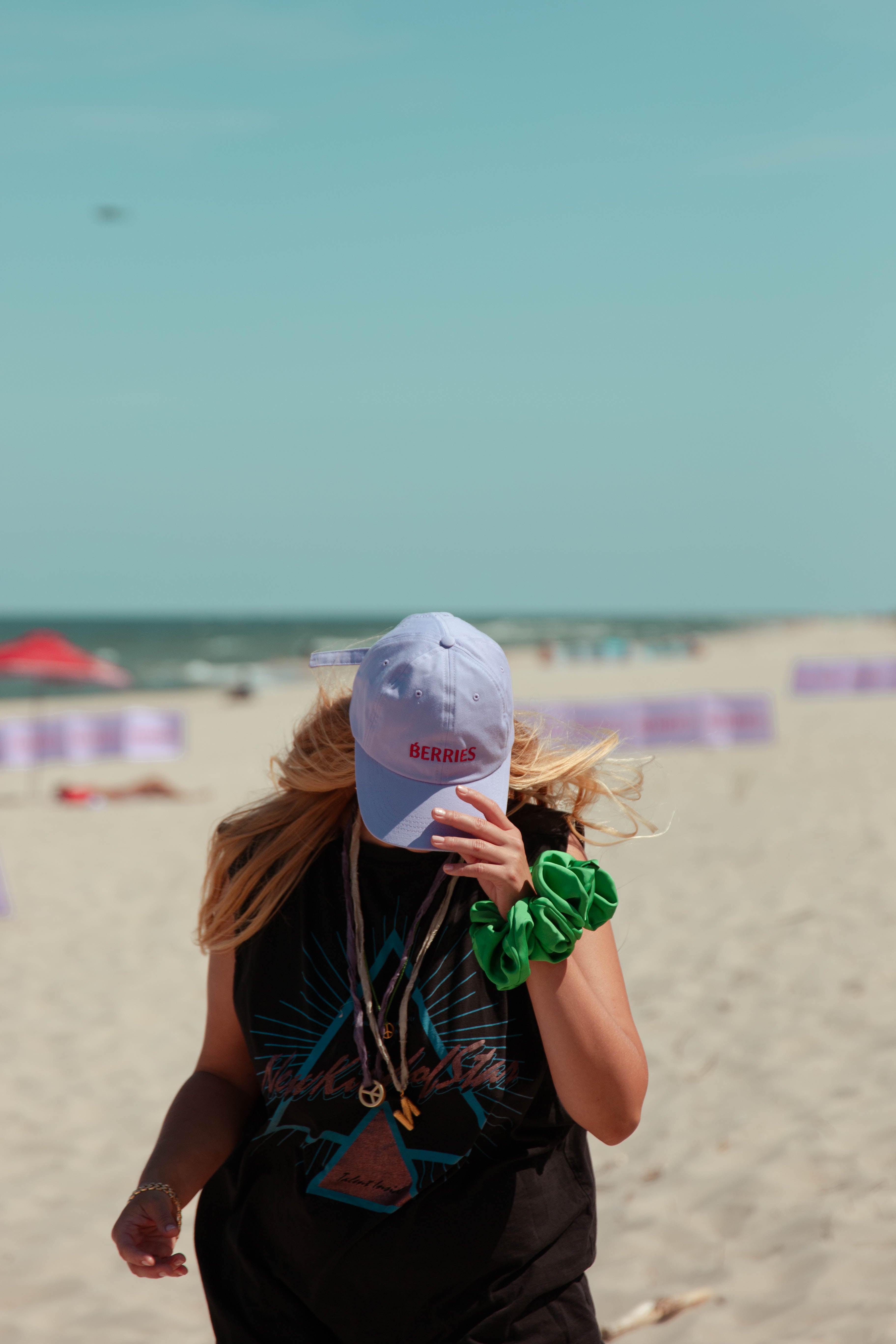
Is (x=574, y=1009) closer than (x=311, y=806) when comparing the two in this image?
Yes

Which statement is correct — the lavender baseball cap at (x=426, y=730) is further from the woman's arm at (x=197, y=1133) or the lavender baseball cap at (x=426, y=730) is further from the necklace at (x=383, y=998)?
the woman's arm at (x=197, y=1133)

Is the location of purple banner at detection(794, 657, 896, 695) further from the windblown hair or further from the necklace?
the necklace

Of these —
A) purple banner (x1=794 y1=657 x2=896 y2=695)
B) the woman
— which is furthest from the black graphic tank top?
purple banner (x1=794 y1=657 x2=896 y2=695)

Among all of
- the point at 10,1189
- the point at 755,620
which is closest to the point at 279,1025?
the point at 10,1189

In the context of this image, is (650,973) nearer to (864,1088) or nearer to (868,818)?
(864,1088)

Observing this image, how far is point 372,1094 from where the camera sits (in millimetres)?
1490

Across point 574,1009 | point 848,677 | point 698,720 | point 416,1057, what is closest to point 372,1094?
point 416,1057

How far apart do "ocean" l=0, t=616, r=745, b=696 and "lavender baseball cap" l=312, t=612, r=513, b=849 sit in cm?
30

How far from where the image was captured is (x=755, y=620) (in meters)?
139

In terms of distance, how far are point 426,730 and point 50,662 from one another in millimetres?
11784

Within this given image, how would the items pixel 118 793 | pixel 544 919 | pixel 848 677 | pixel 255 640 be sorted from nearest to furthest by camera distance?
pixel 544 919 < pixel 118 793 < pixel 848 677 < pixel 255 640

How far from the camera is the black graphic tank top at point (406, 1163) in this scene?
1472mm

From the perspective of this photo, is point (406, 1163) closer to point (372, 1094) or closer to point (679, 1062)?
point (372, 1094)

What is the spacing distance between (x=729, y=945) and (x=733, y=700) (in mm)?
7871
